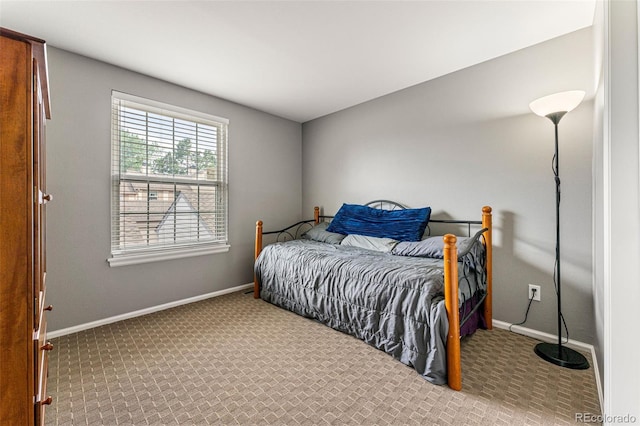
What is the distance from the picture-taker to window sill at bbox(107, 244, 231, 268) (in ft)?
8.12

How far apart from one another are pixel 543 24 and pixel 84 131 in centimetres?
356

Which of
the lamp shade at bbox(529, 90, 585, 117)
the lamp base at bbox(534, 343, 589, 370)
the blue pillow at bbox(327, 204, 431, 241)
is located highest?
the lamp shade at bbox(529, 90, 585, 117)

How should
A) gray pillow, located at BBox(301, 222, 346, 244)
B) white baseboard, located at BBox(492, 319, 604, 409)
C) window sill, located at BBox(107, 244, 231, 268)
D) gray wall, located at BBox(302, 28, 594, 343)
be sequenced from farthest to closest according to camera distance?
gray pillow, located at BBox(301, 222, 346, 244), window sill, located at BBox(107, 244, 231, 268), gray wall, located at BBox(302, 28, 594, 343), white baseboard, located at BBox(492, 319, 604, 409)

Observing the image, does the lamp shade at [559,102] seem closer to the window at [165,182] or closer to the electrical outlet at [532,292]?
the electrical outlet at [532,292]

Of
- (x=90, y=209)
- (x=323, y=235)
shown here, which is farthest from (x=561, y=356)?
(x=90, y=209)

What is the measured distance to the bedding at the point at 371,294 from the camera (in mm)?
1688

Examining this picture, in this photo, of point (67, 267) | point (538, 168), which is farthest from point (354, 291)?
point (67, 267)

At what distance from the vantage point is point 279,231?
12.2ft

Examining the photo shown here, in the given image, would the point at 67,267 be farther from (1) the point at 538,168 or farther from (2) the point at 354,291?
(1) the point at 538,168

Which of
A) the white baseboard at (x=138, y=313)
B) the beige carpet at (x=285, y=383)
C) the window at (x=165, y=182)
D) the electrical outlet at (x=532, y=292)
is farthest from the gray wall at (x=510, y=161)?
the white baseboard at (x=138, y=313)

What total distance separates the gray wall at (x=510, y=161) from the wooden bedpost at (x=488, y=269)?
0.25 ft

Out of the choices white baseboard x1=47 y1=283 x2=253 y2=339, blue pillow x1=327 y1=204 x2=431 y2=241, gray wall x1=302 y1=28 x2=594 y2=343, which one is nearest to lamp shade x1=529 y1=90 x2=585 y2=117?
gray wall x1=302 y1=28 x2=594 y2=343

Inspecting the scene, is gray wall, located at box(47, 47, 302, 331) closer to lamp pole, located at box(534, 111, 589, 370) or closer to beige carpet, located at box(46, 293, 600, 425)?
beige carpet, located at box(46, 293, 600, 425)

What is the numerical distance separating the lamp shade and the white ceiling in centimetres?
55
